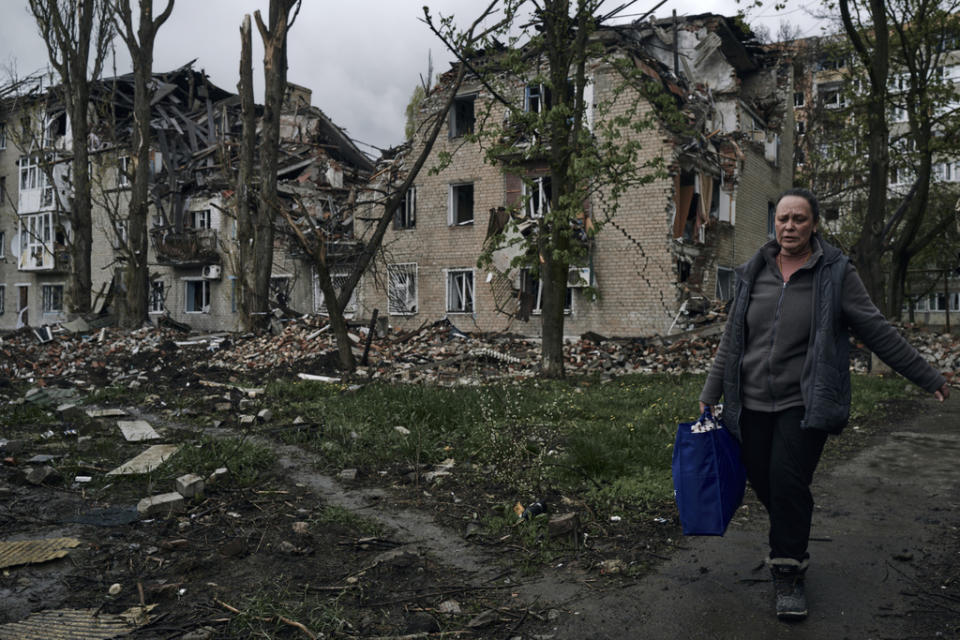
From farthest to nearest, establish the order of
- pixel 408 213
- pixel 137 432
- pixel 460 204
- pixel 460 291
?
A: pixel 408 213
pixel 460 204
pixel 460 291
pixel 137 432

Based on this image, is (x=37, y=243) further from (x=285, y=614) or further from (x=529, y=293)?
(x=285, y=614)

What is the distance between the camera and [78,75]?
75.2 feet

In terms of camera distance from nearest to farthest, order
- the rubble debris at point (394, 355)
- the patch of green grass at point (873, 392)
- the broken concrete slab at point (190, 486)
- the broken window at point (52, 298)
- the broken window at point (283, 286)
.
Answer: the broken concrete slab at point (190, 486), the patch of green grass at point (873, 392), the rubble debris at point (394, 355), the broken window at point (283, 286), the broken window at point (52, 298)

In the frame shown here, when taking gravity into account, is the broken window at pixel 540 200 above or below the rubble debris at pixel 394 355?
above

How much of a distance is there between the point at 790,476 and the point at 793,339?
0.60 metres

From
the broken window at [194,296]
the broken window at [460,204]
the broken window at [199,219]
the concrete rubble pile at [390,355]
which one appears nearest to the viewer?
the concrete rubble pile at [390,355]

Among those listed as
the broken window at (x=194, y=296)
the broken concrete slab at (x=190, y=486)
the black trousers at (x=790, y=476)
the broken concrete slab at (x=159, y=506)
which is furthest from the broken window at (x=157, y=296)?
the black trousers at (x=790, y=476)

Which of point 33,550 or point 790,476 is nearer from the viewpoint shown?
point 790,476

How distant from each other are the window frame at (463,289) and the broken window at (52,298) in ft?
76.0

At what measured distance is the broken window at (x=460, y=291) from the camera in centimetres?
2198

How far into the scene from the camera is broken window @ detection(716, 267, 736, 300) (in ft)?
69.3

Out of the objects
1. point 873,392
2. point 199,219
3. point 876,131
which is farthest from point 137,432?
point 199,219

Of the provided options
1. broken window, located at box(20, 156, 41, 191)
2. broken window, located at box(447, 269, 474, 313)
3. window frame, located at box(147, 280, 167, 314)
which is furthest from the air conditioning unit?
broken window, located at box(20, 156, 41, 191)

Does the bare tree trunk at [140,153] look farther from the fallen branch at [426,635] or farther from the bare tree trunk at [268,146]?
the fallen branch at [426,635]
